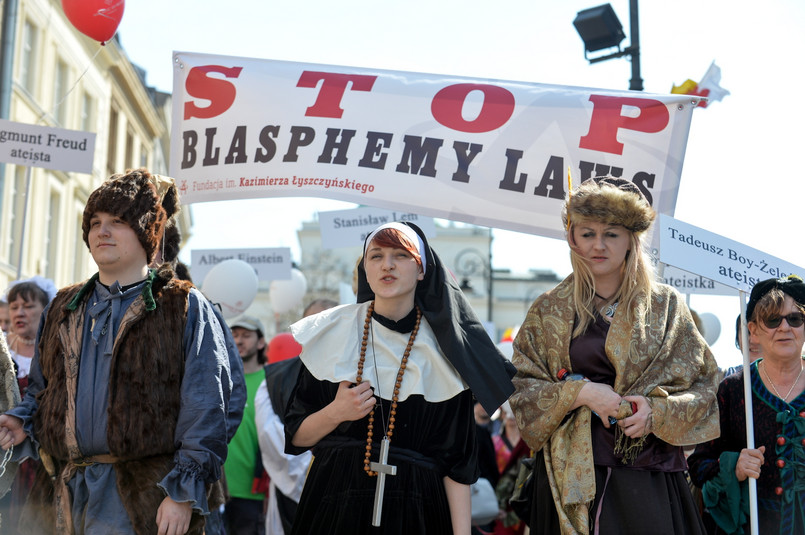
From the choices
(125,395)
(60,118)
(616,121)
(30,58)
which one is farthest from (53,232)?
(125,395)

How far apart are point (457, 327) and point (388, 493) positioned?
71 cm

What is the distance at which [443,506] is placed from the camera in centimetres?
369

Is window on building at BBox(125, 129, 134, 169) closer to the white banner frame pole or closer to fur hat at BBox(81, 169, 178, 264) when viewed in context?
fur hat at BBox(81, 169, 178, 264)

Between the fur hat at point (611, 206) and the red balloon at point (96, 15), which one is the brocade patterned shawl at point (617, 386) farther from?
the red balloon at point (96, 15)

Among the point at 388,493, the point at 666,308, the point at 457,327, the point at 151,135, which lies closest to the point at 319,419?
the point at 388,493

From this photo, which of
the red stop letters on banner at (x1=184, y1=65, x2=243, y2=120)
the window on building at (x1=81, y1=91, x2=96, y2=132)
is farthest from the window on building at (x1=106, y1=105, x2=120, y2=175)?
the red stop letters on banner at (x1=184, y1=65, x2=243, y2=120)

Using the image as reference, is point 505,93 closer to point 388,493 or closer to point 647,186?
point 647,186

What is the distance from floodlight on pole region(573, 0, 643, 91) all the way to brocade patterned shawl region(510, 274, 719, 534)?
430 centimetres

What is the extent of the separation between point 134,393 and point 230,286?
17.5 feet

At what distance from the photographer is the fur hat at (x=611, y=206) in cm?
399

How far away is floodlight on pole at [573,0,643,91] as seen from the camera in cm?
785

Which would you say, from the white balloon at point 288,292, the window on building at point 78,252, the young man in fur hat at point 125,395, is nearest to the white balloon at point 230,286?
the white balloon at point 288,292

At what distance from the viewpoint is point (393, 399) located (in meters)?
3.73

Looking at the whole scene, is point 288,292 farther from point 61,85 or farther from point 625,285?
point 61,85
